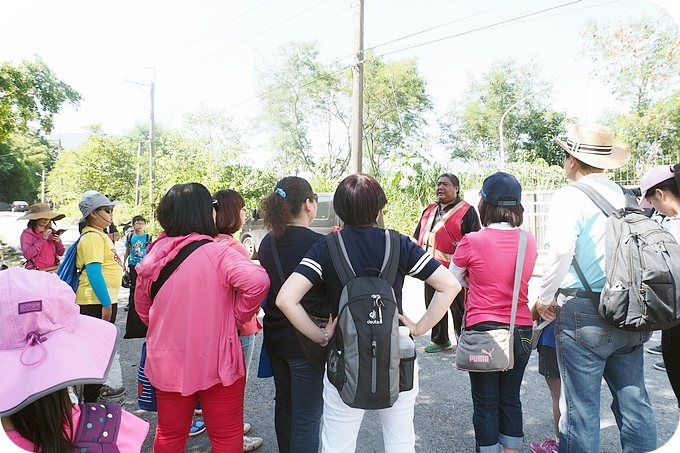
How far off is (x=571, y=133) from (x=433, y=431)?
2.16 metres

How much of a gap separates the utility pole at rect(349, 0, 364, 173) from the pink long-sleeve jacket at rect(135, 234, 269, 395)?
1022cm

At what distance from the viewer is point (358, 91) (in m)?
12.6

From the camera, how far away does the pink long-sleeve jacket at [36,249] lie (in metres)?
5.02

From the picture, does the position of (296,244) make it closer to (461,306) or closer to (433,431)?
(433,431)

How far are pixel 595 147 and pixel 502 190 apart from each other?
519 mm

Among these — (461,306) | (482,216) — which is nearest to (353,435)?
(482,216)

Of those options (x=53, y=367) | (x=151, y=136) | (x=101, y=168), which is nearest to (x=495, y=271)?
(x=53, y=367)

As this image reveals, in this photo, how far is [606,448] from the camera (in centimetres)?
279

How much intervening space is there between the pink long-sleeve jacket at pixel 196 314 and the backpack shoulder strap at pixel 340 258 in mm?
414

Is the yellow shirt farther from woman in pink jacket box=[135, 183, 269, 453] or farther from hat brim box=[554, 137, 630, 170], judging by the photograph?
hat brim box=[554, 137, 630, 170]

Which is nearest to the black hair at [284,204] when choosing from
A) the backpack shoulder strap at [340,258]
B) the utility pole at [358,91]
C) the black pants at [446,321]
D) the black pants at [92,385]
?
the backpack shoulder strap at [340,258]

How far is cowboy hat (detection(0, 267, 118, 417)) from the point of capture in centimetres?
118

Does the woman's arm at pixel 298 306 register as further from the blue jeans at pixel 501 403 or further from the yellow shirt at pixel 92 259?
the yellow shirt at pixel 92 259

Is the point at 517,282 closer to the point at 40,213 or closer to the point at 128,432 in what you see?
the point at 128,432
